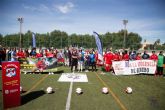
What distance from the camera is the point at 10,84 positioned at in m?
8.07

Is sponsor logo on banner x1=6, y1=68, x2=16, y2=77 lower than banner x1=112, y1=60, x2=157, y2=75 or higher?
higher

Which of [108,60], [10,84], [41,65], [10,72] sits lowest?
[41,65]

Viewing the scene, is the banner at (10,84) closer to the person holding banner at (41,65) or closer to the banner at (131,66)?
the person holding banner at (41,65)

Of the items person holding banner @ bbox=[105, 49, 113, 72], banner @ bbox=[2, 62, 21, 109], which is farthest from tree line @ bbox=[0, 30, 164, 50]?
banner @ bbox=[2, 62, 21, 109]

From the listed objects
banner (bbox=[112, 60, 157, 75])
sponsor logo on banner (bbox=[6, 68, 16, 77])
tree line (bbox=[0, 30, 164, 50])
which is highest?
tree line (bbox=[0, 30, 164, 50])

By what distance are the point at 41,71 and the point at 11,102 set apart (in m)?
11.5

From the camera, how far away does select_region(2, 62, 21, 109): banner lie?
7902 mm

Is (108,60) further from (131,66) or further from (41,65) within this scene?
(41,65)

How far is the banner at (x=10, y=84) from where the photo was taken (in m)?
7.90

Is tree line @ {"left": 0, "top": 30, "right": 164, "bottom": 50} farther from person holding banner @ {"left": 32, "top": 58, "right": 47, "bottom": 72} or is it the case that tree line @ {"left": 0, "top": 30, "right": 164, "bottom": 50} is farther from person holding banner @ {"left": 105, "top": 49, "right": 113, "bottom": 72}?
person holding banner @ {"left": 32, "top": 58, "right": 47, "bottom": 72}

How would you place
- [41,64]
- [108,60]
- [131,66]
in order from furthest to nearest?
[108,60]
[131,66]
[41,64]

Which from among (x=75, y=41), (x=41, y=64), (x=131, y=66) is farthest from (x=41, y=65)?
(x=75, y=41)

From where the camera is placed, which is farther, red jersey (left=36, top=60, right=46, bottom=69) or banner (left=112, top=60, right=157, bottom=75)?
banner (left=112, top=60, right=157, bottom=75)

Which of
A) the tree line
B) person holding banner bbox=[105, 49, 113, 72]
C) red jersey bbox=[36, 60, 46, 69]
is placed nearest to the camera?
red jersey bbox=[36, 60, 46, 69]
